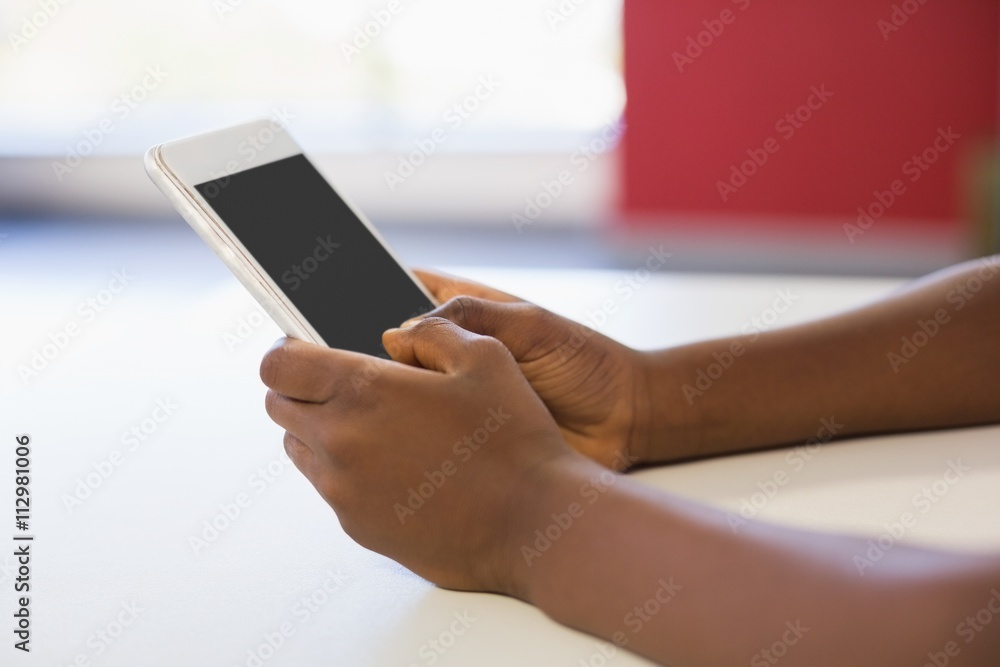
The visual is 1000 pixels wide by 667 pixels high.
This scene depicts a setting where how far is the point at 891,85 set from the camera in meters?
2.59

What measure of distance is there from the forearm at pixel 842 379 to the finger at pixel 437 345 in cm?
19

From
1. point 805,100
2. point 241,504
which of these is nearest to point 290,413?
point 241,504

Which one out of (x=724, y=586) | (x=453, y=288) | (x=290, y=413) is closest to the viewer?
(x=724, y=586)

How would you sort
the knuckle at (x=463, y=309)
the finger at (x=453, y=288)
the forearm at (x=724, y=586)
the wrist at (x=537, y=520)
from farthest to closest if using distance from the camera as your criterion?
the finger at (x=453, y=288) → the knuckle at (x=463, y=309) → the wrist at (x=537, y=520) → the forearm at (x=724, y=586)

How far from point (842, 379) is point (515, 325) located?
0.27m

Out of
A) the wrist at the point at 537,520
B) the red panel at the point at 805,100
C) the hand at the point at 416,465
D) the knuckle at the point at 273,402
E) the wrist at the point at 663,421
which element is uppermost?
the knuckle at the point at 273,402

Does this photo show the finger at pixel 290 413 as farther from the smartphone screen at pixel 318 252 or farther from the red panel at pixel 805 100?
the red panel at pixel 805 100

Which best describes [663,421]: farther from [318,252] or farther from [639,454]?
[318,252]

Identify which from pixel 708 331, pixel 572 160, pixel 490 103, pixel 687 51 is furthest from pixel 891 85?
pixel 708 331

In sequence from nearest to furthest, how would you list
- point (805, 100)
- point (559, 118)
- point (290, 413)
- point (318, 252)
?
1. point (290, 413)
2. point (318, 252)
3. point (805, 100)
4. point (559, 118)

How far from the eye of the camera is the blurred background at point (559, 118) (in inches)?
102

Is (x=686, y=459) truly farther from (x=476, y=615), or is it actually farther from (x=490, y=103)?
(x=490, y=103)

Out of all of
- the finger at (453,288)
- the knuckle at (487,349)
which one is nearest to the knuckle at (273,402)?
the knuckle at (487,349)

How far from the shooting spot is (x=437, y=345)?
0.69 m
